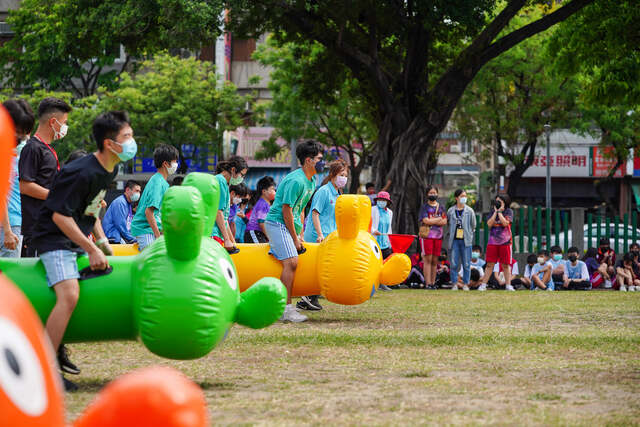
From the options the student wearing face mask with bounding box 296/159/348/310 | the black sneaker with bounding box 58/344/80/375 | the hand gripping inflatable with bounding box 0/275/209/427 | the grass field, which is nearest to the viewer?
the hand gripping inflatable with bounding box 0/275/209/427

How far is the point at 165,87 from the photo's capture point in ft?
111

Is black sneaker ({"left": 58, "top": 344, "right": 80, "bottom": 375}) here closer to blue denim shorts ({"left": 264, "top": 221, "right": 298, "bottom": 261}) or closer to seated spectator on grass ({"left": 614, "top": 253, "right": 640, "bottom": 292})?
blue denim shorts ({"left": 264, "top": 221, "right": 298, "bottom": 261})

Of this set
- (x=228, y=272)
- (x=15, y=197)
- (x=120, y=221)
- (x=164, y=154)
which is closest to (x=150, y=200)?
(x=164, y=154)

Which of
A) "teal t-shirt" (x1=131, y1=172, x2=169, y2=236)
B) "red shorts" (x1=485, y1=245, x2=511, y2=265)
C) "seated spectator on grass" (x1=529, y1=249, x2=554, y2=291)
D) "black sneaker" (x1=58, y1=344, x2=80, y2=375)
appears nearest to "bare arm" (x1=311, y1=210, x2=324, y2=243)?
"teal t-shirt" (x1=131, y1=172, x2=169, y2=236)

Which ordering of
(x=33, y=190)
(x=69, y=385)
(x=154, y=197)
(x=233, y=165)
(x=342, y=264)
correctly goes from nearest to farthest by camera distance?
(x=69, y=385) → (x=33, y=190) → (x=154, y=197) → (x=342, y=264) → (x=233, y=165)

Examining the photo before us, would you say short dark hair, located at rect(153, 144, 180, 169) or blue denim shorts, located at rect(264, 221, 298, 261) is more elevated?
short dark hair, located at rect(153, 144, 180, 169)

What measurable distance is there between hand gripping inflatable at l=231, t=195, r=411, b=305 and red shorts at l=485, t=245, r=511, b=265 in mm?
7809

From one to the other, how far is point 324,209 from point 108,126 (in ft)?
18.7

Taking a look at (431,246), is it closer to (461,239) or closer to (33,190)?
(461,239)

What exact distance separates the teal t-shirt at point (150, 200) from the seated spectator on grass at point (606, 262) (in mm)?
11602

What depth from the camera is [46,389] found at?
8.99 feet

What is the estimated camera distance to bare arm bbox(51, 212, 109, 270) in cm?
528

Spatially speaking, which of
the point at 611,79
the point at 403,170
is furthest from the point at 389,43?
the point at 611,79

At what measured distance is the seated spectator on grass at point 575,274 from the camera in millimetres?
17750
